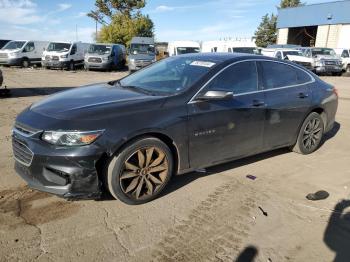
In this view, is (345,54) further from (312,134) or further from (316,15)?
(312,134)

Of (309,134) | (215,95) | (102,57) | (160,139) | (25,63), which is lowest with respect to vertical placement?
(25,63)

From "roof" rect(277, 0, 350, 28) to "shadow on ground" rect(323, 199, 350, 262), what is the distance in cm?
3693

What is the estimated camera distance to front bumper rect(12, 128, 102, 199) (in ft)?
11.6

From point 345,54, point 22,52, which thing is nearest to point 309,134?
point 345,54

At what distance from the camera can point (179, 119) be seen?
4094 millimetres

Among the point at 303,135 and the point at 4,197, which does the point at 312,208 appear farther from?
the point at 4,197

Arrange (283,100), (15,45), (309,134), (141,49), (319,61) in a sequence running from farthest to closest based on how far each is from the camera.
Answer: (15,45) → (141,49) → (319,61) → (309,134) → (283,100)

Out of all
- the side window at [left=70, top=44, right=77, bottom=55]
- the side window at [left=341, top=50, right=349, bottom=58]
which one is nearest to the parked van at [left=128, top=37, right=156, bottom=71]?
the side window at [left=70, top=44, right=77, bottom=55]

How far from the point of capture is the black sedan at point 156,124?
11.8 ft

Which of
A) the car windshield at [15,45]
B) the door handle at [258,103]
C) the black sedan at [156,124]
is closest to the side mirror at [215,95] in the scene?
the black sedan at [156,124]

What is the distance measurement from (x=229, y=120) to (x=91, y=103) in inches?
66.7

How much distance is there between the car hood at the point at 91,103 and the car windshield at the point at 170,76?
30 cm

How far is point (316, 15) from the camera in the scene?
131 ft

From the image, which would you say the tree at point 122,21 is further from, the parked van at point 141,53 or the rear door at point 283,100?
the rear door at point 283,100
